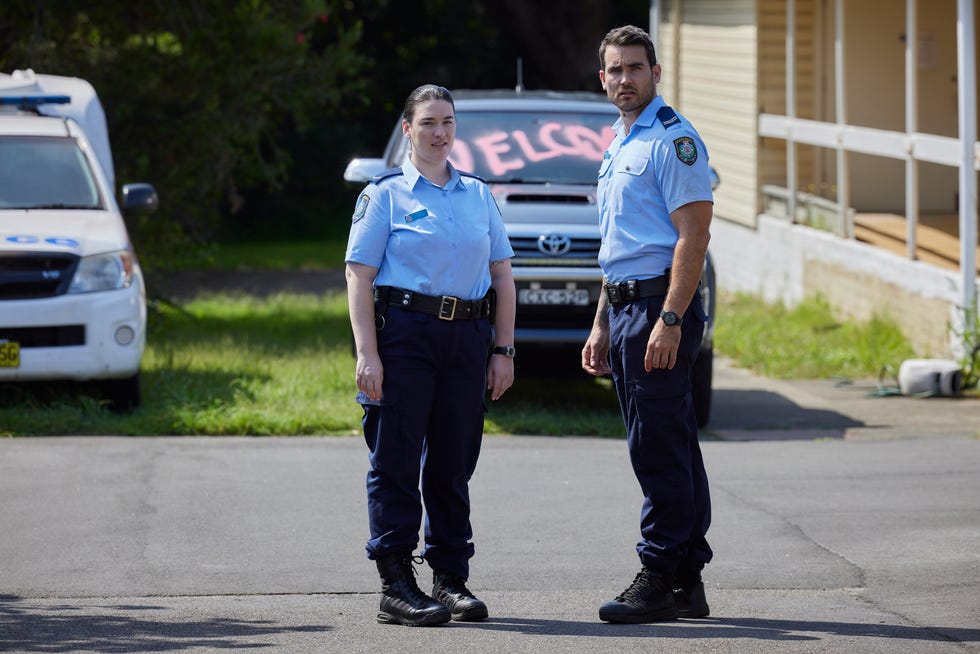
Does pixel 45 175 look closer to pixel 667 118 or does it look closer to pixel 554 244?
pixel 554 244

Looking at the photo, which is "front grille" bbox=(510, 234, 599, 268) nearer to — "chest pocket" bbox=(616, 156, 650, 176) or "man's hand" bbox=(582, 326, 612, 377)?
"man's hand" bbox=(582, 326, 612, 377)

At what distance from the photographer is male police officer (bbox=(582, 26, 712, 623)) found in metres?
5.19

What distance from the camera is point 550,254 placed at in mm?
9234

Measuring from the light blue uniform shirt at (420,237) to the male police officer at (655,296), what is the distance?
47cm

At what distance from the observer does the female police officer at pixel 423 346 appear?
527 centimetres

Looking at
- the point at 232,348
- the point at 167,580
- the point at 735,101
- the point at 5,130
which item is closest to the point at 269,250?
the point at 735,101

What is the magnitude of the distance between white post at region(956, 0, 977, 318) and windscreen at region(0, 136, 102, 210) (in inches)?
231

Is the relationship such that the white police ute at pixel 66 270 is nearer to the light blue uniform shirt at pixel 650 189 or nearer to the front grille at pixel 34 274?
the front grille at pixel 34 274

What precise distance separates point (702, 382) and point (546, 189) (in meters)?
1.55

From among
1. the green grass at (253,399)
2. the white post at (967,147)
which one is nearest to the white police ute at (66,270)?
the green grass at (253,399)

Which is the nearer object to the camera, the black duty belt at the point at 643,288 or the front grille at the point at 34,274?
the black duty belt at the point at 643,288

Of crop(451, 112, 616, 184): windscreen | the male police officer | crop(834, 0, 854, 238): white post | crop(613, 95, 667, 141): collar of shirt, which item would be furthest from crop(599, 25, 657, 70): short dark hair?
crop(834, 0, 854, 238): white post

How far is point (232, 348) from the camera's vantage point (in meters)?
12.2

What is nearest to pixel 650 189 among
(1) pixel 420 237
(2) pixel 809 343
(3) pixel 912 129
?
(1) pixel 420 237
